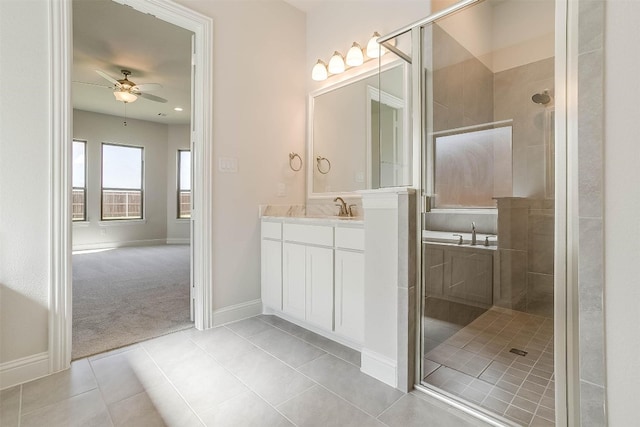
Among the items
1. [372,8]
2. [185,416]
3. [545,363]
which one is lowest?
[185,416]

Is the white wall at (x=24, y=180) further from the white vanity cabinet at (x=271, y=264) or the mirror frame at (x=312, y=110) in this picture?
the mirror frame at (x=312, y=110)

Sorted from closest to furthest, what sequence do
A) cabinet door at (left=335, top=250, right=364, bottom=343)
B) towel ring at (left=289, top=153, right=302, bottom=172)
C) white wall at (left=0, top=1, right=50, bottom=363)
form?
1. white wall at (left=0, top=1, right=50, bottom=363)
2. cabinet door at (left=335, top=250, right=364, bottom=343)
3. towel ring at (left=289, top=153, right=302, bottom=172)

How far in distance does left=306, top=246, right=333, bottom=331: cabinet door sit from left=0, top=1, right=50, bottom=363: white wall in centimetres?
162

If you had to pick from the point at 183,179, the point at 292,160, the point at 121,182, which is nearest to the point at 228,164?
the point at 292,160

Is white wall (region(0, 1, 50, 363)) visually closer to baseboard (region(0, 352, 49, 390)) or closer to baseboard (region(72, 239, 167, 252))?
baseboard (region(0, 352, 49, 390))

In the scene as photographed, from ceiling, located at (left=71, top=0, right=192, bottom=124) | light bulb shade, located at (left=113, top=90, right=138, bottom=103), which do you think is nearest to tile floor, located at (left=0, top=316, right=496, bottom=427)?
ceiling, located at (left=71, top=0, right=192, bottom=124)

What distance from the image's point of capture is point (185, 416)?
4.64 ft

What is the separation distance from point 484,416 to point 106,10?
4.49 meters

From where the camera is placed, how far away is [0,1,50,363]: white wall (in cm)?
165

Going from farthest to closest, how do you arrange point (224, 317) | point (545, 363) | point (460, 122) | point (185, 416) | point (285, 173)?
point (285, 173) → point (224, 317) → point (460, 122) → point (545, 363) → point (185, 416)

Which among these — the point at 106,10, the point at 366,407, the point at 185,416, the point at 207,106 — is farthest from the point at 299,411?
the point at 106,10

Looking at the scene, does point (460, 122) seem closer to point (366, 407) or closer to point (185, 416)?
point (366, 407)

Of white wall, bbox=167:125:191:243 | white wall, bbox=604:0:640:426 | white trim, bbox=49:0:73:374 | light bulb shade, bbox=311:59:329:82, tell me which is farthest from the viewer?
white wall, bbox=167:125:191:243

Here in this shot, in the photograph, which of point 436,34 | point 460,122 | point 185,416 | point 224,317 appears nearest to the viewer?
point 185,416
